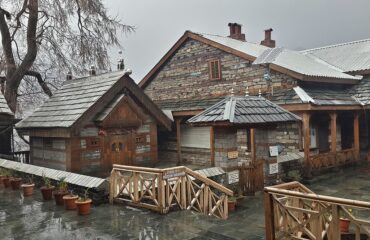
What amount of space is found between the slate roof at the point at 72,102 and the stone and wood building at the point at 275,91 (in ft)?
15.2

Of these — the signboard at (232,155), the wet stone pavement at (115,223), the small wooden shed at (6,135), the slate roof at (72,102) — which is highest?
the slate roof at (72,102)

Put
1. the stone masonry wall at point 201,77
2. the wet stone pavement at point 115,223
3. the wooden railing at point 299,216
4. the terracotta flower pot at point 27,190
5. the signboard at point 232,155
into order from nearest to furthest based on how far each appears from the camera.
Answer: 1. the wooden railing at point 299,216
2. the wet stone pavement at point 115,223
3. the terracotta flower pot at point 27,190
4. the signboard at point 232,155
5. the stone masonry wall at point 201,77

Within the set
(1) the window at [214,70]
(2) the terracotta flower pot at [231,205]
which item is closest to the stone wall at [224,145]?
(2) the terracotta flower pot at [231,205]

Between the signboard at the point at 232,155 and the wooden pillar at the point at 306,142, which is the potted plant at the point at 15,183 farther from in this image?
the wooden pillar at the point at 306,142

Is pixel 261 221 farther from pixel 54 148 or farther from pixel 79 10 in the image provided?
pixel 79 10

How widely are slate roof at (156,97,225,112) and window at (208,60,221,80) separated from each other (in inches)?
48.1

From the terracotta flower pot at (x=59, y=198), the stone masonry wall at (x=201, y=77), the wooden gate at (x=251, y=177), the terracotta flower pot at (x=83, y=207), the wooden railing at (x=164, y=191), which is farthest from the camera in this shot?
the stone masonry wall at (x=201, y=77)

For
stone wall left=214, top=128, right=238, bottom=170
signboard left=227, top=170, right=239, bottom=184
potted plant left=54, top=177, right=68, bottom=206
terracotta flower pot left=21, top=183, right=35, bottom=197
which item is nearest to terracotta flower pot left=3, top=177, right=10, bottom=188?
terracotta flower pot left=21, top=183, right=35, bottom=197

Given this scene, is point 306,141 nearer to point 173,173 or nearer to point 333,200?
point 173,173

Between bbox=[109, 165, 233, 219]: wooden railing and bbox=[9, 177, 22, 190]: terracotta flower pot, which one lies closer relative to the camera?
bbox=[109, 165, 233, 219]: wooden railing

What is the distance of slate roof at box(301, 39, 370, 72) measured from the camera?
63.5 feet

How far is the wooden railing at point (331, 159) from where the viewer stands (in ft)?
48.2

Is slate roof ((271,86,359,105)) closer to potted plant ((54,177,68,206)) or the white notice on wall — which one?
the white notice on wall

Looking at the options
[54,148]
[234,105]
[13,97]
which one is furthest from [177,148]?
[13,97]
